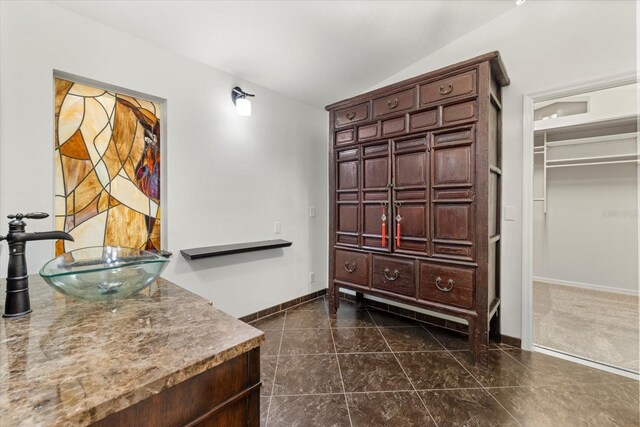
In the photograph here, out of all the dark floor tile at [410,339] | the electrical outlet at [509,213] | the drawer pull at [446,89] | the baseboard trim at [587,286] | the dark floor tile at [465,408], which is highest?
the drawer pull at [446,89]

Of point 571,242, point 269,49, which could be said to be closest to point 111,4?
point 269,49

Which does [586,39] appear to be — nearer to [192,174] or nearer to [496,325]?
[496,325]

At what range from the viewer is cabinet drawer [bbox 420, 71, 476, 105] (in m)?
2.04

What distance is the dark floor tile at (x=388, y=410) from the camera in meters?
1.55

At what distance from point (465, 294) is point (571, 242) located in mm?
3054

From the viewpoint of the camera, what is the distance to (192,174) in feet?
7.70

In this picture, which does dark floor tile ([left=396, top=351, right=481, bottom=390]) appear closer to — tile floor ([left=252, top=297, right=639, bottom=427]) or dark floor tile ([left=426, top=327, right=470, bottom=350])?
tile floor ([left=252, top=297, right=639, bottom=427])

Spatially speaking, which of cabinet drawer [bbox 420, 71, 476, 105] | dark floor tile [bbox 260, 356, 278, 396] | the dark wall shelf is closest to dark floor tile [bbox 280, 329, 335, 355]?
dark floor tile [bbox 260, 356, 278, 396]

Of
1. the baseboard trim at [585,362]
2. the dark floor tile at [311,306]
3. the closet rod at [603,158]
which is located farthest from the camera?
the closet rod at [603,158]

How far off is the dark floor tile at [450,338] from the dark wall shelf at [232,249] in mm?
1665

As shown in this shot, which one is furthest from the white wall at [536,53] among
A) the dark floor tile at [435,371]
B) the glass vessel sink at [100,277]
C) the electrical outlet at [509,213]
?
the glass vessel sink at [100,277]

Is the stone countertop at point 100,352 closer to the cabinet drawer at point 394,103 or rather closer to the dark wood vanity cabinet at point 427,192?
the dark wood vanity cabinet at point 427,192

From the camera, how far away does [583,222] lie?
12.4 feet

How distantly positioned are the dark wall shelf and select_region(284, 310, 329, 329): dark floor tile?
2.50 feet
